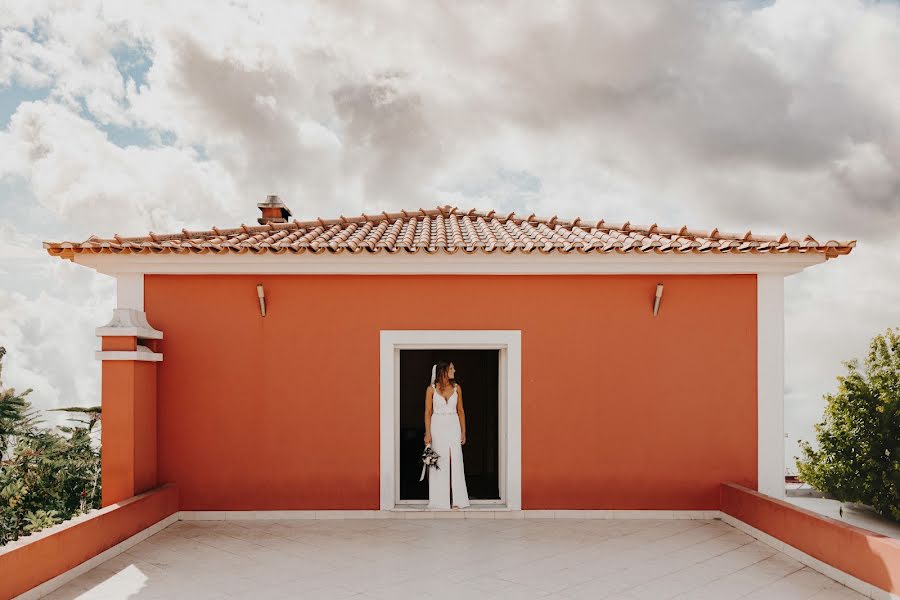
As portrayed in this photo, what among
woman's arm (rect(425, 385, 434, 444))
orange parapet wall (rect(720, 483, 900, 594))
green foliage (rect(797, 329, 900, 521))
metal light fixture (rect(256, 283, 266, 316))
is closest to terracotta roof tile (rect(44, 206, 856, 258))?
metal light fixture (rect(256, 283, 266, 316))

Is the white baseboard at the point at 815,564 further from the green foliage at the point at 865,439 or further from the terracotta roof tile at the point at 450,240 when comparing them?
the green foliage at the point at 865,439

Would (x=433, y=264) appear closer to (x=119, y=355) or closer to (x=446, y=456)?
(x=446, y=456)

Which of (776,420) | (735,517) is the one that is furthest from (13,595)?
(776,420)

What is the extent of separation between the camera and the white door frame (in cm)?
780

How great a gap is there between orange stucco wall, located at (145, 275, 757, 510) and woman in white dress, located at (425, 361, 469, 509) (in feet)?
2.32

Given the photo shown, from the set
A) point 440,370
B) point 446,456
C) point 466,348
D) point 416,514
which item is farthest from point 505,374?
point 416,514

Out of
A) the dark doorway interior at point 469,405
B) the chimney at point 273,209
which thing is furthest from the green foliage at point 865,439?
the chimney at point 273,209

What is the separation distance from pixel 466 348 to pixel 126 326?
357cm

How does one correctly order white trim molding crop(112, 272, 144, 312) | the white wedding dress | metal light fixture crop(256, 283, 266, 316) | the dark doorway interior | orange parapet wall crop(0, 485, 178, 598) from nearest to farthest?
orange parapet wall crop(0, 485, 178, 598) → metal light fixture crop(256, 283, 266, 316) → white trim molding crop(112, 272, 144, 312) → the white wedding dress → the dark doorway interior

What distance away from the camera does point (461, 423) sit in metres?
8.30

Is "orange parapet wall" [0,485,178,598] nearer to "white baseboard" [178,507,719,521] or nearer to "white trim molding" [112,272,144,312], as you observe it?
"white baseboard" [178,507,719,521]

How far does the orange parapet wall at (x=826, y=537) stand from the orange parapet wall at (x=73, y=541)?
6.12 meters

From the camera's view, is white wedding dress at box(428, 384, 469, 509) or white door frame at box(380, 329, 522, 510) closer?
white door frame at box(380, 329, 522, 510)

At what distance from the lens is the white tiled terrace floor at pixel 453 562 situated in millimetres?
5492
